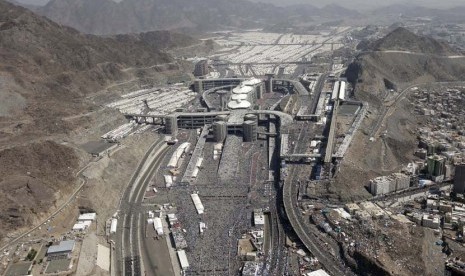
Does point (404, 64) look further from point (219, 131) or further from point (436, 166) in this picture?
point (436, 166)

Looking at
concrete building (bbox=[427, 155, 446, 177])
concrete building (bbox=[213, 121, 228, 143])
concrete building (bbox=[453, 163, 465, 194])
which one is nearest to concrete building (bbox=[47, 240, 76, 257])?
concrete building (bbox=[213, 121, 228, 143])

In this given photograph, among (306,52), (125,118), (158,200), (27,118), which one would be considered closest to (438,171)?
(158,200)

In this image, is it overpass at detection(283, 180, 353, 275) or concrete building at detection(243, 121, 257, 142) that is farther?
concrete building at detection(243, 121, 257, 142)

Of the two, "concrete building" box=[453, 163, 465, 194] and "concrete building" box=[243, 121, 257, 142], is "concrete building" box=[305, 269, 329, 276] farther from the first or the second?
"concrete building" box=[243, 121, 257, 142]

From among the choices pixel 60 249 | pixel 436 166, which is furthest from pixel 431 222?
pixel 60 249

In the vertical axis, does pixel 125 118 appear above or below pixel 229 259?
above

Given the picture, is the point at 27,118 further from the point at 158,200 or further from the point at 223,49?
the point at 223,49
